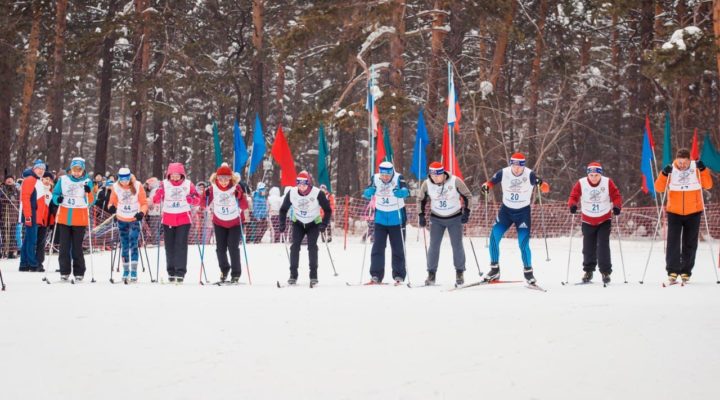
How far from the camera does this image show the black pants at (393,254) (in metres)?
11.6

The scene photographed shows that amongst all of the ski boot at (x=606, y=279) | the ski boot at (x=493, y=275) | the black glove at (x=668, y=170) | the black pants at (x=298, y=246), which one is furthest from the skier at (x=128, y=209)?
the black glove at (x=668, y=170)

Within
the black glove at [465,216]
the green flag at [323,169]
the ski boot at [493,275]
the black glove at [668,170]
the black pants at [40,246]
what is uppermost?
the green flag at [323,169]

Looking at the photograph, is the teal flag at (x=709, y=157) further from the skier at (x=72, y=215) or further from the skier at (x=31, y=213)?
the skier at (x=31, y=213)

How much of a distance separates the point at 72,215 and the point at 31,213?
10.4 ft

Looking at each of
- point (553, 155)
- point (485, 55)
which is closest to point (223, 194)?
point (485, 55)

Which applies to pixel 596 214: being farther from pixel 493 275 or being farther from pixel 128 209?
pixel 128 209

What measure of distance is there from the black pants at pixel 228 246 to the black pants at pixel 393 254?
6.35 ft

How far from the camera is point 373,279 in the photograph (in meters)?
11.7

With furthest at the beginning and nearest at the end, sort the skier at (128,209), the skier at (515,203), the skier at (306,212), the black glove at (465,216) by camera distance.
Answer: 1. the skier at (128,209)
2. the skier at (306,212)
3. the black glove at (465,216)
4. the skier at (515,203)

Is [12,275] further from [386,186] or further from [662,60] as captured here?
[662,60]

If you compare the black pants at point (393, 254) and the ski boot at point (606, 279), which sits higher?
the black pants at point (393, 254)

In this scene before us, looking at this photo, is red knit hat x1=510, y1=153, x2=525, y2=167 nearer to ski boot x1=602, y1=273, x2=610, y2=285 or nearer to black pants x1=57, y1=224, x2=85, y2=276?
ski boot x1=602, y1=273, x2=610, y2=285

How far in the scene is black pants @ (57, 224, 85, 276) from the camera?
1179 cm

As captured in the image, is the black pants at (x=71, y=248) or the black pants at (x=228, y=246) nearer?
the black pants at (x=228, y=246)
